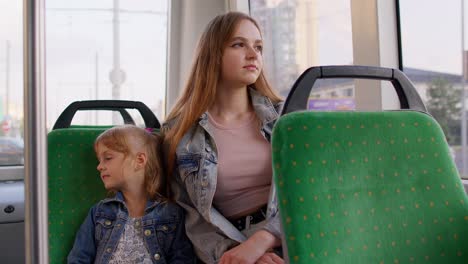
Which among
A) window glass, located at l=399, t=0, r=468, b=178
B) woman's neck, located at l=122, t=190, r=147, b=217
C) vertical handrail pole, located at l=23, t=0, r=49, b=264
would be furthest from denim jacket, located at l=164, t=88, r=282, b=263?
vertical handrail pole, located at l=23, t=0, r=49, b=264

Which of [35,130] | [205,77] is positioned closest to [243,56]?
[205,77]

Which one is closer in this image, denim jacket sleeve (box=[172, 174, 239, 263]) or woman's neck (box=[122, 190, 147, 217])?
denim jacket sleeve (box=[172, 174, 239, 263])

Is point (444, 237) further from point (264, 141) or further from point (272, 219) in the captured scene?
point (264, 141)

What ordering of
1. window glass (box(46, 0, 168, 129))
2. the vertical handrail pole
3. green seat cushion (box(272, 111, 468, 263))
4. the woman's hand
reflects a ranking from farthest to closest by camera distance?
1. window glass (box(46, 0, 168, 129))
2. the woman's hand
3. green seat cushion (box(272, 111, 468, 263))
4. the vertical handrail pole

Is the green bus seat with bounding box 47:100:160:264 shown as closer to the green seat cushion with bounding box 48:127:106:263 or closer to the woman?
the green seat cushion with bounding box 48:127:106:263

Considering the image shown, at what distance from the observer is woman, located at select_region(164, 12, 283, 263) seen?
4.69 ft

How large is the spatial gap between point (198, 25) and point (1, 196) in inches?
52.9

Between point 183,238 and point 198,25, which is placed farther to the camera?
point 198,25

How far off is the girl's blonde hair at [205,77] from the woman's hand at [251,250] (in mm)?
372

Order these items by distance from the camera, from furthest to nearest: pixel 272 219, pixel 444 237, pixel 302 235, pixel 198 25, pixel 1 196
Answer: pixel 198 25, pixel 1 196, pixel 272 219, pixel 444 237, pixel 302 235

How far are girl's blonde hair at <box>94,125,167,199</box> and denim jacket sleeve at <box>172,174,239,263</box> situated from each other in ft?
0.27

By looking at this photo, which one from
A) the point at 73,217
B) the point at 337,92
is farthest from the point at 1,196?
the point at 337,92

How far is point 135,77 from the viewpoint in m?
2.88

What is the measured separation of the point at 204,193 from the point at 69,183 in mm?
451
